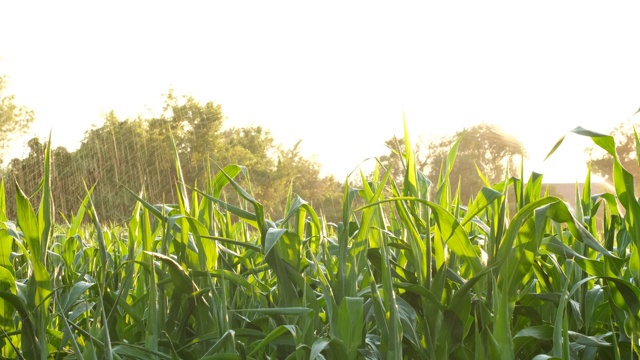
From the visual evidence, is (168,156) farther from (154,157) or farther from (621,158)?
(621,158)

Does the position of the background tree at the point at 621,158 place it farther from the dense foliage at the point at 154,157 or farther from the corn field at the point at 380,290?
the corn field at the point at 380,290

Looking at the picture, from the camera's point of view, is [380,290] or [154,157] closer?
[380,290]

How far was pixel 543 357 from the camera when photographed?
92 cm

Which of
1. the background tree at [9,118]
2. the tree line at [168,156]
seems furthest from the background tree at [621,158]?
the background tree at [9,118]

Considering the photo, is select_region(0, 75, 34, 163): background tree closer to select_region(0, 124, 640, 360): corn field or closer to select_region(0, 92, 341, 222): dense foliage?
select_region(0, 92, 341, 222): dense foliage

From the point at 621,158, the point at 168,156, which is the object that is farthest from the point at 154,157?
the point at 621,158

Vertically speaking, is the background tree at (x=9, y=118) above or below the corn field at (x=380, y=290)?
above

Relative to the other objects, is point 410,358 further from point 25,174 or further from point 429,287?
point 25,174

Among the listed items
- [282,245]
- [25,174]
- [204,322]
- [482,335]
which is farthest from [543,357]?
[25,174]

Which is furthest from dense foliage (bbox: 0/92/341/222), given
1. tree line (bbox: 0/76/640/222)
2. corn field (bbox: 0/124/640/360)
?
corn field (bbox: 0/124/640/360)

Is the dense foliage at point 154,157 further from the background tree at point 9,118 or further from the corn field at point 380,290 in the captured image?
the corn field at point 380,290

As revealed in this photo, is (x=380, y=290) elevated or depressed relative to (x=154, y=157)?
depressed

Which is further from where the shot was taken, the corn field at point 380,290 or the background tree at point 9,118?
the background tree at point 9,118

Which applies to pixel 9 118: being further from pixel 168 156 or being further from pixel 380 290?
pixel 380 290
